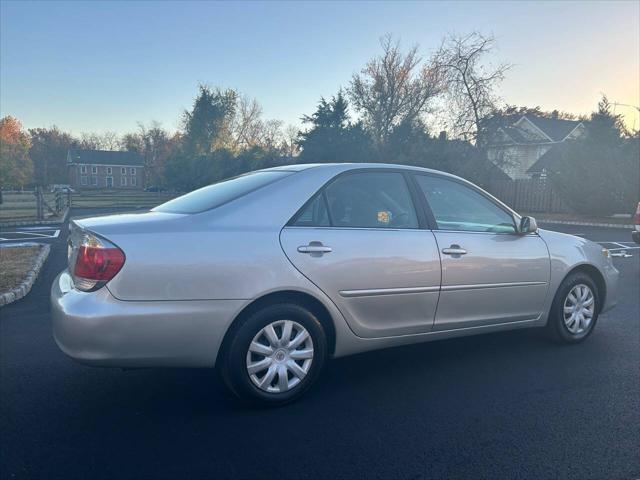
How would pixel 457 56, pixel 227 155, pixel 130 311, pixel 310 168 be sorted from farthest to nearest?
1. pixel 227 155
2. pixel 457 56
3. pixel 310 168
4. pixel 130 311

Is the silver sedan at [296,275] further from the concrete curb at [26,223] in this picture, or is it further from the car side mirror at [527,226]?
the concrete curb at [26,223]

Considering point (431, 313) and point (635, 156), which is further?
point (635, 156)

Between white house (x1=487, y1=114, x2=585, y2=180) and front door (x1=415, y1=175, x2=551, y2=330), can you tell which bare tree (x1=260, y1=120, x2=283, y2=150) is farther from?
front door (x1=415, y1=175, x2=551, y2=330)

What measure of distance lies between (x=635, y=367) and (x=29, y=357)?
5219 millimetres

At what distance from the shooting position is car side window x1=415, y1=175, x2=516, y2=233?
4195 millimetres

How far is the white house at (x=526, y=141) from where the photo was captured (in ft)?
108

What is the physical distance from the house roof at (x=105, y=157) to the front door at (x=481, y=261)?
9173 cm

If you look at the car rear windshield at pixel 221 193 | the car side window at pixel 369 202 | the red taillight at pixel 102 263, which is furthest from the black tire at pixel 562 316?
the red taillight at pixel 102 263

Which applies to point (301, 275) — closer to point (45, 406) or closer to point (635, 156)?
point (45, 406)

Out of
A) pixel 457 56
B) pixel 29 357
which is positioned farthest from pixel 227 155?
pixel 29 357

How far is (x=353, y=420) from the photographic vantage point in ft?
10.7

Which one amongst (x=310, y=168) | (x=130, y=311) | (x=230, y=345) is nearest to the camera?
(x=130, y=311)

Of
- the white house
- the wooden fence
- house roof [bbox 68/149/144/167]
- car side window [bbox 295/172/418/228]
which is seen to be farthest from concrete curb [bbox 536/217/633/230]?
house roof [bbox 68/149/144/167]

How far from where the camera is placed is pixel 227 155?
136ft
